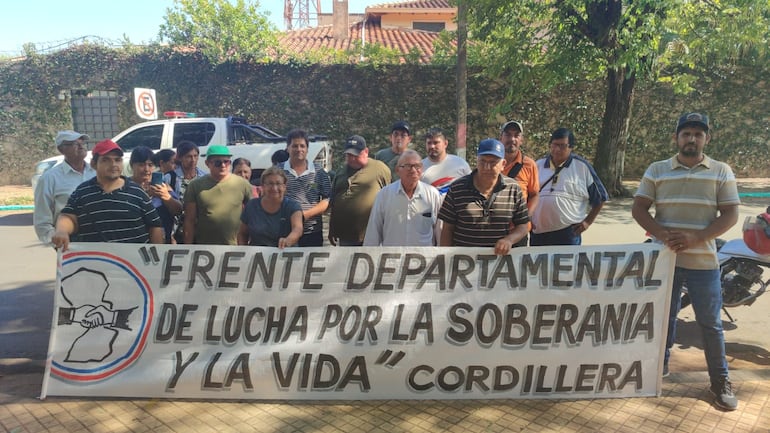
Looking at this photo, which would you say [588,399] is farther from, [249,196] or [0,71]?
[0,71]

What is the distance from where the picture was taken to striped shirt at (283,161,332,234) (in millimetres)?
4461

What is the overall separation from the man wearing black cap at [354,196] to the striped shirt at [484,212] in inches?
41.9

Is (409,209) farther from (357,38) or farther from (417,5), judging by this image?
(417,5)

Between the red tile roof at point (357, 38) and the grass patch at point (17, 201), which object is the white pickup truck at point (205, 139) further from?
the red tile roof at point (357, 38)

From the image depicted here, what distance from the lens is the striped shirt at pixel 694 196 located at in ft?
10.4

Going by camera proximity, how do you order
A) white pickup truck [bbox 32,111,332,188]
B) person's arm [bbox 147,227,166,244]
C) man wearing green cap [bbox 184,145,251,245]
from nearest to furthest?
person's arm [bbox 147,227,166,244]
man wearing green cap [bbox 184,145,251,245]
white pickup truck [bbox 32,111,332,188]

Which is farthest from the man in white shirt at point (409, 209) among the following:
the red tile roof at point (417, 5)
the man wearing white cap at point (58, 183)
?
the red tile roof at point (417, 5)

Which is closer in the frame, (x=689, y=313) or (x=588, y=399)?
(x=588, y=399)

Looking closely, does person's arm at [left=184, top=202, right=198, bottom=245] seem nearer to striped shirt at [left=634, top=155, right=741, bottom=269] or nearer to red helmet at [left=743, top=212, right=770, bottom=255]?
striped shirt at [left=634, top=155, right=741, bottom=269]

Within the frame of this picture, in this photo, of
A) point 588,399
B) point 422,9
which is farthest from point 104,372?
point 422,9

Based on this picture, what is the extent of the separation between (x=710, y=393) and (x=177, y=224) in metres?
4.55

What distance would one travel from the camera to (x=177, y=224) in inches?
192

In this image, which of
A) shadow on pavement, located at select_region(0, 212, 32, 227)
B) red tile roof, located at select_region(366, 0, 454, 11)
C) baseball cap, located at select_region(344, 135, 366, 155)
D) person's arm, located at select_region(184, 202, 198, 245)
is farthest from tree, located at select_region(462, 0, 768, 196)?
red tile roof, located at select_region(366, 0, 454, 11)

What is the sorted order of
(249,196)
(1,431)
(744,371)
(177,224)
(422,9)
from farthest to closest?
(422,9) < (177,224) < (249,196) < (744,371) < (1,431)
